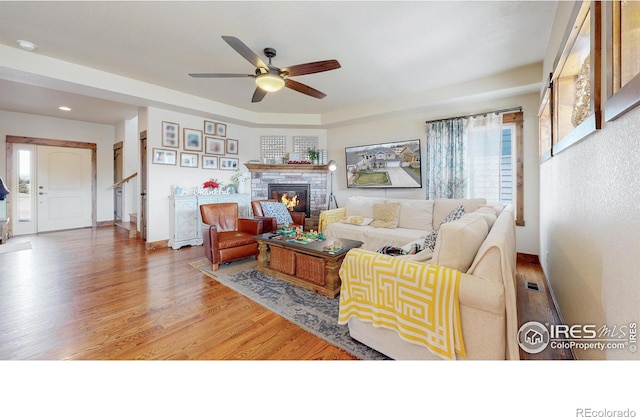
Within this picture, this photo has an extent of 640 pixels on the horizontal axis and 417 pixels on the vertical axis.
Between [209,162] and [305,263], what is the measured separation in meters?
3.56

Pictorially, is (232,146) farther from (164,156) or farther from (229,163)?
(164,156)

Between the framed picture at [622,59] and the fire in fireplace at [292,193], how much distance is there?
4.98 m

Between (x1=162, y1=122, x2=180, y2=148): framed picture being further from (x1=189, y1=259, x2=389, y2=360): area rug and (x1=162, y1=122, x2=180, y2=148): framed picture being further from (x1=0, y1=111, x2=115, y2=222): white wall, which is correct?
(x1=0, y1=111, x2=115, y2=222): white wall

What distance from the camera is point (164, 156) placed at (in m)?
4.44

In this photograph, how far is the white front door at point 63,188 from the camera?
5.66 m

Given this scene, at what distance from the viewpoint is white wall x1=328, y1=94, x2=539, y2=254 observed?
3582 mm

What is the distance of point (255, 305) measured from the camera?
2297mm

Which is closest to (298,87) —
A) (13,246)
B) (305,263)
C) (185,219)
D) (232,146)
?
(305,263)

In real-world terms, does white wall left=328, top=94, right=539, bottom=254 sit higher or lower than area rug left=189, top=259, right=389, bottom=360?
higher

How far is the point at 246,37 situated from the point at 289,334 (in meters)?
2.93

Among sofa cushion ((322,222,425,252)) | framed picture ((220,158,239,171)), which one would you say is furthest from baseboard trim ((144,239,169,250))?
sofa cushion ((322,222,425,252))

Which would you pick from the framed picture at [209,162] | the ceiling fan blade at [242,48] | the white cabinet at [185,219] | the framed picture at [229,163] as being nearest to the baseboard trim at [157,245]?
the white cabinet at [185,219]
